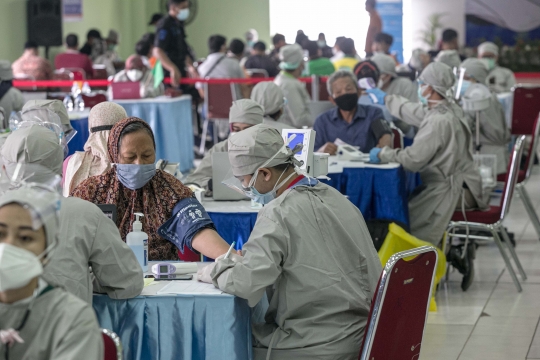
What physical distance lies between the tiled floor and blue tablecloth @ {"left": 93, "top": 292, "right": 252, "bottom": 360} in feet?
5.62

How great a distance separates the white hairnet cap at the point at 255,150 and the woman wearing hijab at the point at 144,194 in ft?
1.43

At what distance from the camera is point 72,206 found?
7.23 feet

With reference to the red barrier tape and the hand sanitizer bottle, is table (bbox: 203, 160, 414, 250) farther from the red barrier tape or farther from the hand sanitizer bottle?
the red barrier tape

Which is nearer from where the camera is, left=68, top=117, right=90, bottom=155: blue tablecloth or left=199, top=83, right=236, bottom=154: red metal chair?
left=68, top=117, right=90, bottom=155: blue tablecloth

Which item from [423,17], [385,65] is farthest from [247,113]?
[423,17]

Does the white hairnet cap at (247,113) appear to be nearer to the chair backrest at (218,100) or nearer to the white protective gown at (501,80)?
the chair backrest at (218,100)

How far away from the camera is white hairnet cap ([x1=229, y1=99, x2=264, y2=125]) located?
475cm

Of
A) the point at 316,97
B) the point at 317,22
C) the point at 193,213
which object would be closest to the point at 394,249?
the point at 193,213

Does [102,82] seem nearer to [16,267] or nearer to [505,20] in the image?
[16,267]

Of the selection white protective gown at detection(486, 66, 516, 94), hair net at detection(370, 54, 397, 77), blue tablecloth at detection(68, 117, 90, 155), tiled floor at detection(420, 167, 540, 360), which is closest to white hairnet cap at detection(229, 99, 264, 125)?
tiled floor at detection(420, 167, 540, 360)

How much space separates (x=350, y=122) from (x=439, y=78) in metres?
0.73

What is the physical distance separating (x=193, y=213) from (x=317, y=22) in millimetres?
15469

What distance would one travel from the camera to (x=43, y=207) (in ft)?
5.31

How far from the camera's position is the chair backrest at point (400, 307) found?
89.9 inches
